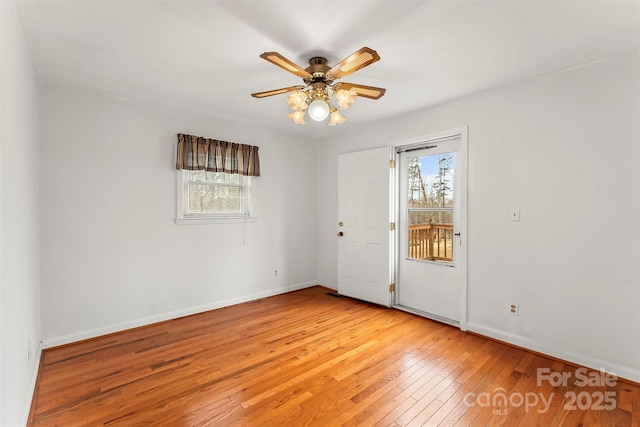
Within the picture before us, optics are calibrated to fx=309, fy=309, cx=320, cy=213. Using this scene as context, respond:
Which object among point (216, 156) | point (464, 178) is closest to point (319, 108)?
point (464, 178)

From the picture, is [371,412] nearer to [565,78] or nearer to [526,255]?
[526,255]

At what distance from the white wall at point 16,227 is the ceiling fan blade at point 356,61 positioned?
1.74m

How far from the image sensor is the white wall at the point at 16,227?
1465 mm

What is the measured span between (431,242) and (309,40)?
2575 mm

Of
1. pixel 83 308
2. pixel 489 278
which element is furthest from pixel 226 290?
pixel 489 278

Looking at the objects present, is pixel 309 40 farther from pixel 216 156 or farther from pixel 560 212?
pixel 560 212

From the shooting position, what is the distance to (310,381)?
227 cm

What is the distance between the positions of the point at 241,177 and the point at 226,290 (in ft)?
4.90

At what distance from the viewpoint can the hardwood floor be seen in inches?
74.4

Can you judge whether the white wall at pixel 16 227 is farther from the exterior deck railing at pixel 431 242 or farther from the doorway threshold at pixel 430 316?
the exterior deck railing at pixel 431 242

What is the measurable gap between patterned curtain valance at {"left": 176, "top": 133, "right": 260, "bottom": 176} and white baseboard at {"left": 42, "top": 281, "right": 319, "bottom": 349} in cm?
165

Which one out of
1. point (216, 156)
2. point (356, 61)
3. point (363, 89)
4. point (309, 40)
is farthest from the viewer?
point (216, 156)

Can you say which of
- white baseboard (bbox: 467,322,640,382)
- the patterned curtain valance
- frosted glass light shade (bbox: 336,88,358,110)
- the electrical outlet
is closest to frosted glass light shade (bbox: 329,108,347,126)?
frosted glass light shade (bbox: 336,88,358,110)

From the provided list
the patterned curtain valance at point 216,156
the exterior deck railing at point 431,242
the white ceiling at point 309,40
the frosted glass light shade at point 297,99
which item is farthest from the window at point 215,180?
the exterior deck railing at point 431,242
